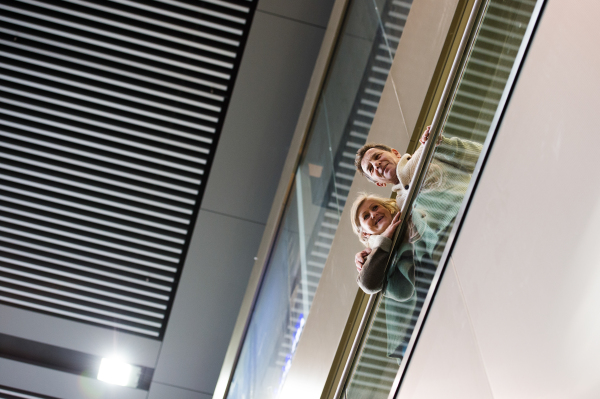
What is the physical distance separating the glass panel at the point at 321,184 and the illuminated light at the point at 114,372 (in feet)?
5.93

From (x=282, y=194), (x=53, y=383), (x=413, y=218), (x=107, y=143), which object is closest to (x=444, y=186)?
(x=413, y=218)

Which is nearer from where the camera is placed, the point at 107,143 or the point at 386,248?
the point at 386,248

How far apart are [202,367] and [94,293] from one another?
1.29m

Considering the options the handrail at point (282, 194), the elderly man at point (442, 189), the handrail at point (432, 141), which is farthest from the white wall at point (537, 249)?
the handrail at point (282, 194)

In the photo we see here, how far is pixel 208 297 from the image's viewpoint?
16.9ft

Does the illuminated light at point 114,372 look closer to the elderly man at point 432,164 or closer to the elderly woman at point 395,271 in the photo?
the elderly man at point 432,164

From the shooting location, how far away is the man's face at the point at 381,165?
4.92 feet

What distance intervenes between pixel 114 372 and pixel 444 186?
16.5 feet

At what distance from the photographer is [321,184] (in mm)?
2844

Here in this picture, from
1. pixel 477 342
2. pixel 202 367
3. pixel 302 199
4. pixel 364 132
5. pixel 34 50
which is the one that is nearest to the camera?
pixel 477 342

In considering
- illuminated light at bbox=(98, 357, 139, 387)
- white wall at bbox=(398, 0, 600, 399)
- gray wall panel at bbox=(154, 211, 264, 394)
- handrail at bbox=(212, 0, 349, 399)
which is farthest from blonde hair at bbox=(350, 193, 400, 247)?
illuminated light at bbox=(98, 357, 139, 387)

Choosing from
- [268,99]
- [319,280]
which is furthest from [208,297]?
[319,280]

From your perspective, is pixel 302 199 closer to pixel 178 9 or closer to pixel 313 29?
pixel 313 29

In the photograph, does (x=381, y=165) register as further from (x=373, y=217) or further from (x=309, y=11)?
(x=309, y=11)
